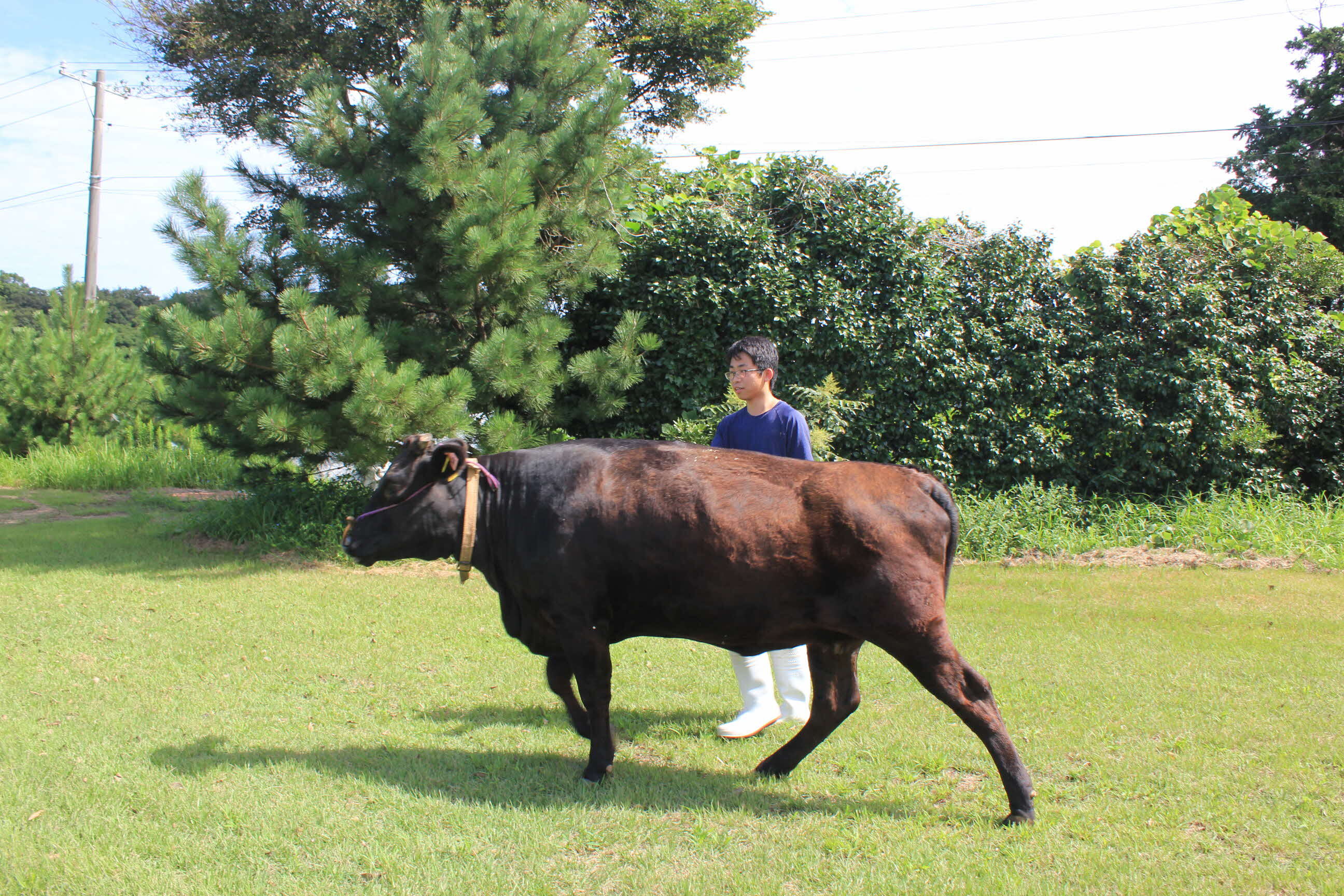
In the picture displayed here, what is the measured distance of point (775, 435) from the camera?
554 cm

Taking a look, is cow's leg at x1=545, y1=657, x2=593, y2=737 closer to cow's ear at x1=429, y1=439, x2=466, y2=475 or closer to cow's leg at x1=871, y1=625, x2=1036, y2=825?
cow's ear at x1=429, y1=439, x2=466, y2=475

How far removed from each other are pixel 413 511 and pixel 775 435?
6.82 feet

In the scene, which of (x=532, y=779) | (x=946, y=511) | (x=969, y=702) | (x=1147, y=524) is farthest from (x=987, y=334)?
(x=532, y=779)

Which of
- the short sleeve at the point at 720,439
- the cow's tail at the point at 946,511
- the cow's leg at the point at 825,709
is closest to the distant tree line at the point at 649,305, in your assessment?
the short sleeve at the point at 720,439

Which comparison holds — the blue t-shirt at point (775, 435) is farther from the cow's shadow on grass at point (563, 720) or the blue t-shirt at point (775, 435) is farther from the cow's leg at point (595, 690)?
the cow's shadow on grass at point (563, 720)

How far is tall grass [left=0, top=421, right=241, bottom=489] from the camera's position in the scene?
17.6 m

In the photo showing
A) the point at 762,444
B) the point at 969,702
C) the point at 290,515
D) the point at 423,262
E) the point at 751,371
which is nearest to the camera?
the point at 969,702

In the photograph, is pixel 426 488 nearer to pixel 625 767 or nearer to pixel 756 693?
pixel 625 767

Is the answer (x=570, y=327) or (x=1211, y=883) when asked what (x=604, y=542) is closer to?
(x=1211, y=883)

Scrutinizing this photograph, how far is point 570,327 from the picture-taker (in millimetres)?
11547

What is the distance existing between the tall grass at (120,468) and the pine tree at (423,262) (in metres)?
7.35

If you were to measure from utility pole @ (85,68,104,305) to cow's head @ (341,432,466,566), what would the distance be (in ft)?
68.3

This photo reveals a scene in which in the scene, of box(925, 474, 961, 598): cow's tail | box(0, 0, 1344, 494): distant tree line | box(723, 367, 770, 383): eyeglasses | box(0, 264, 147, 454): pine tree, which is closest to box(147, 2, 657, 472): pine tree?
box(0, 0, 1344, 494): distant tree line

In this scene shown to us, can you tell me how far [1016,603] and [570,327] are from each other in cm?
593
